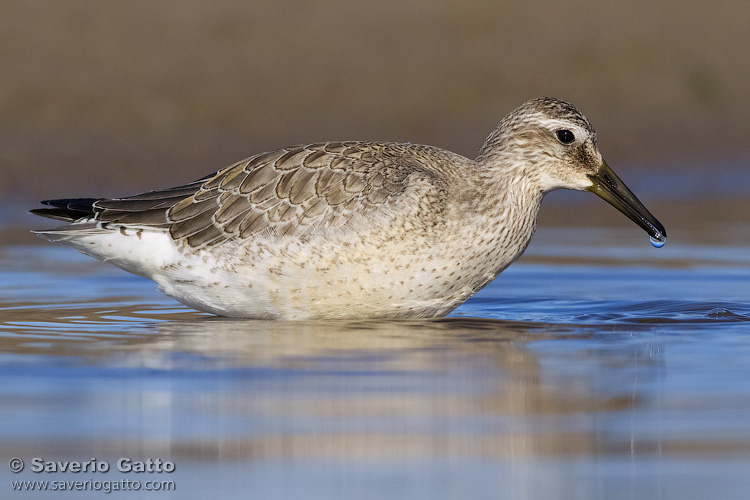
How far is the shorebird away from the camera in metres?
8.10

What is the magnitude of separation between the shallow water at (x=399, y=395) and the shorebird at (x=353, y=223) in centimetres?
23

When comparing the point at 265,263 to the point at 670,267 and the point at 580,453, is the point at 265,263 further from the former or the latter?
the point at 670,267

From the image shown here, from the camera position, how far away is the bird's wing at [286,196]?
823 centimetres

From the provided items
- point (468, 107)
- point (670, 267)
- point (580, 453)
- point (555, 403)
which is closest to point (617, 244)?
point (670, 267)

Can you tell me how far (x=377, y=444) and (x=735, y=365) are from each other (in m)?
2.45

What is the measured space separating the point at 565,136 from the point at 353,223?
4.93 feet

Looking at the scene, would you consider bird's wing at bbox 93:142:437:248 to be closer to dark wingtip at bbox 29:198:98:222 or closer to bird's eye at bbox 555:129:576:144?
dark wingtip at bbox 29:198:98:222

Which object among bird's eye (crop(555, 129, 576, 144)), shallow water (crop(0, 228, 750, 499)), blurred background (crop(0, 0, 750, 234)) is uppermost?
blurred background (crop(0, 0, 750, 234))

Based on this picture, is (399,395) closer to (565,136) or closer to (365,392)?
(365,392)

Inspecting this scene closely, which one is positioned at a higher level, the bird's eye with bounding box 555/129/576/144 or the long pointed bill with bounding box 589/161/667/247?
the bird's eye with bounding box 555/129/576/144

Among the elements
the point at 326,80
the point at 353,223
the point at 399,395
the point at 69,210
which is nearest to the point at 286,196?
the point at 353,223

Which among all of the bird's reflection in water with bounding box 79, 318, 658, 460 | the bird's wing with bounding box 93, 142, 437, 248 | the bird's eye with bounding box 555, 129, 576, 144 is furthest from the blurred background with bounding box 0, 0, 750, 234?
the bird's eye with bounding box 555, 129, 576, 144

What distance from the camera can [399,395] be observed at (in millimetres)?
6324

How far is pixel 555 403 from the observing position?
6.26 m
